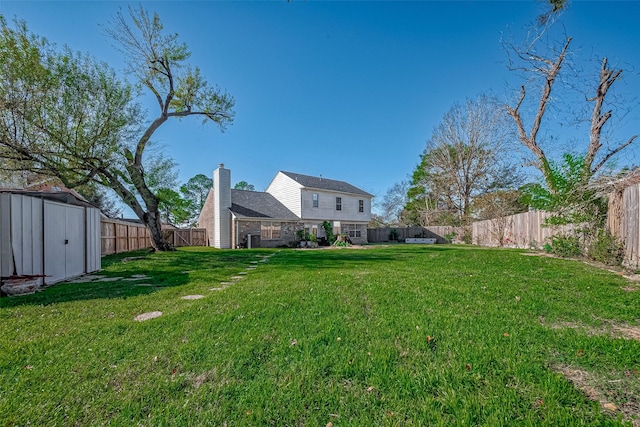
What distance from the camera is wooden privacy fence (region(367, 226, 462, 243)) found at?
23.9m

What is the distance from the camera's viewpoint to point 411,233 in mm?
26188

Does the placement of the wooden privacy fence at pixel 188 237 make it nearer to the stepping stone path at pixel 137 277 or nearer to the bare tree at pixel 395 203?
the stepping stone path at pixel 137 277

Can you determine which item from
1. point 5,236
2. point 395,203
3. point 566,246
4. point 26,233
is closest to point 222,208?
point 26,233

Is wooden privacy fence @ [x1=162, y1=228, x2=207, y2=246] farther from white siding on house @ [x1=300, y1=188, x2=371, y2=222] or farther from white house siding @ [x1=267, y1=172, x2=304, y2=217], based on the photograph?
white siding on house @ [x1=300, y1=188, x2=371, y2=222]

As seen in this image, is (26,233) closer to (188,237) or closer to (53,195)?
(53,195)

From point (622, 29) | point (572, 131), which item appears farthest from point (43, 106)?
point (572, 131)

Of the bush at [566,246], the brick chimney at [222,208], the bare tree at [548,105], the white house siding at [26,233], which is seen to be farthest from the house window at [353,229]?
the white house siding at [26,233]

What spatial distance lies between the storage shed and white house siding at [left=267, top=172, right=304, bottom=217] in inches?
568

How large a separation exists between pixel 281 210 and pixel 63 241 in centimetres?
1568

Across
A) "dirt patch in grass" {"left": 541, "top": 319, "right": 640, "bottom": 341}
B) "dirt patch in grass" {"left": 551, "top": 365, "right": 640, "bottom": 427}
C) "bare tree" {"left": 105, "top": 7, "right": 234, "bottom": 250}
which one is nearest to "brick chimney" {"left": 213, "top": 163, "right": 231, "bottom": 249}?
"bare tree" {"left": 105, "top": 7, "right": 234, "bottom": 250}

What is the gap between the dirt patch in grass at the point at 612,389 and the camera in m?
1.58

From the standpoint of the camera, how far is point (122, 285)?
536 centimetres

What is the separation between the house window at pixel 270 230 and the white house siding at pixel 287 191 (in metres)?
1.94

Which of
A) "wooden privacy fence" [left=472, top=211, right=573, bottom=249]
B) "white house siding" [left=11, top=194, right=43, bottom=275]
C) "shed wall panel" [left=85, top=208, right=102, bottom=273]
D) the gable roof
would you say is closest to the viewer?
"white house siding" [left=11, top=194, right=43, bottom=275]
